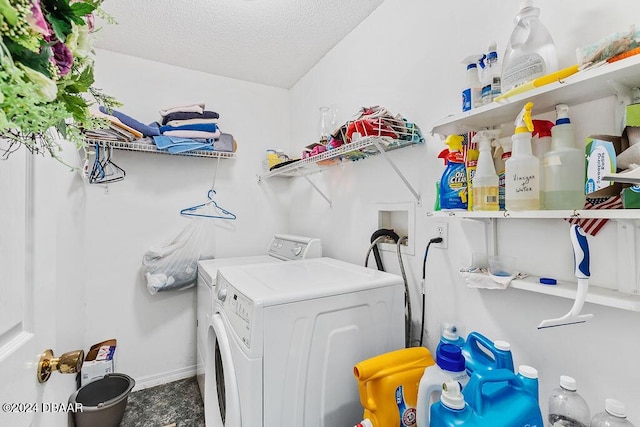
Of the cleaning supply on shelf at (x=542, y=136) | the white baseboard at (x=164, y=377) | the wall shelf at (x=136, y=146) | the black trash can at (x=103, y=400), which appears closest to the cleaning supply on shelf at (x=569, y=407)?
the cleaning supply on shelf at (x=542, y=136)

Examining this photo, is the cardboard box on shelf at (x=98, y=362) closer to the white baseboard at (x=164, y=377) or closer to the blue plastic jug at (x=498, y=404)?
the white baseboard at (x=164, y=377)

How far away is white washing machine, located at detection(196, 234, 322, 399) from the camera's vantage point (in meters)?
1.97

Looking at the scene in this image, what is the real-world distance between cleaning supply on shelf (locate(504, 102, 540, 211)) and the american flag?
14 centimetres

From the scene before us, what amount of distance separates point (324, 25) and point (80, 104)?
1855 millimetres

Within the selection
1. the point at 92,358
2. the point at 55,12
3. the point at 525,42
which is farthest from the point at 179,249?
the point at 525,42

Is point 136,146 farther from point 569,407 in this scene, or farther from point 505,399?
point 569,407

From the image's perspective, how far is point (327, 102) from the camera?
2.29 m

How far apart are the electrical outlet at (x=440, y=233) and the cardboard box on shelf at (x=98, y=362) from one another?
7.05ft

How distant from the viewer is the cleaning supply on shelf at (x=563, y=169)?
0.83m

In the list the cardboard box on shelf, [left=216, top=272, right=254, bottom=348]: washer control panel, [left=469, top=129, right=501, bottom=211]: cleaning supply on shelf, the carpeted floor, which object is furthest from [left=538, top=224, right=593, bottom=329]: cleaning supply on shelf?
the cardboard box on shelf

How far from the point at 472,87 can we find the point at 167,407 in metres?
2.60

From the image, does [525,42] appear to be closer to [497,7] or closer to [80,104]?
[497,7]

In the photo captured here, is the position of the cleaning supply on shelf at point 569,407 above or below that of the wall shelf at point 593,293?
below

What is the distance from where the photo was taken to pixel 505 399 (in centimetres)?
83
